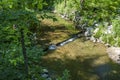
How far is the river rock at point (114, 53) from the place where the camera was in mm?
15120

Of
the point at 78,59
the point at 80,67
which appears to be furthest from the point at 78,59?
the point at 80,67

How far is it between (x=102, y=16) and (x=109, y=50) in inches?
215

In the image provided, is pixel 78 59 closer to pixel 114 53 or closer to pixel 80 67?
pixel 80 67

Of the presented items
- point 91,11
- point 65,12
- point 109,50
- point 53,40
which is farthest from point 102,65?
point 65,12

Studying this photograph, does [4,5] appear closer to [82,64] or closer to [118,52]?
[82,64]

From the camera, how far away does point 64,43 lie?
17516 millimetres

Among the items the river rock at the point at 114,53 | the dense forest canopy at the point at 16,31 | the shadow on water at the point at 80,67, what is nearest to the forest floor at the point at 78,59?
the shadow on water at the point at 80,67

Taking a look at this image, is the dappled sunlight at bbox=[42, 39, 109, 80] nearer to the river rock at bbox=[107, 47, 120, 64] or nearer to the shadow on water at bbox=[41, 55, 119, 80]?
the shadow on water at bbox=[41, 55, 119, 80]

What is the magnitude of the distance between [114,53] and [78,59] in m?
2.67

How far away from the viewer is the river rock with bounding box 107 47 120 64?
49.6 ft

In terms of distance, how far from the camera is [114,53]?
1568 cm

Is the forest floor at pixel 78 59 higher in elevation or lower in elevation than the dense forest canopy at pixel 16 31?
lower

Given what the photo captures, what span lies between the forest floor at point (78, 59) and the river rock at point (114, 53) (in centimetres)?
34

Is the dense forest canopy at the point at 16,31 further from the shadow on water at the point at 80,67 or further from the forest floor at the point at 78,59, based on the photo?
the forest floor at the point at 78,59
